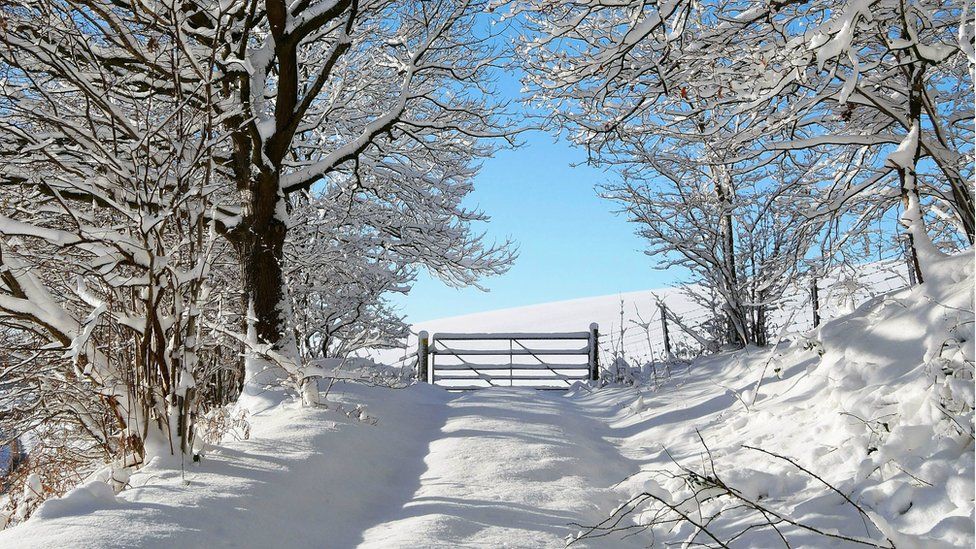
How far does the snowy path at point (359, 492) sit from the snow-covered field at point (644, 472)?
18 millimetres

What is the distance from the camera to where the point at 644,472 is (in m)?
4.80

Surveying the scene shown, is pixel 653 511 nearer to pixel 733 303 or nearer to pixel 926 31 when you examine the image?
pixel 926 31

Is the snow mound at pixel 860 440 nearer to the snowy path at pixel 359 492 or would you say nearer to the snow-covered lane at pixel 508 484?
the snow-covered lane at pixel 508 484

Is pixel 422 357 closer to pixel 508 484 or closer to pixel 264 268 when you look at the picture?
pixel 264 268

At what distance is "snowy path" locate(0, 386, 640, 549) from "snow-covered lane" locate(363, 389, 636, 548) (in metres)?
0.01

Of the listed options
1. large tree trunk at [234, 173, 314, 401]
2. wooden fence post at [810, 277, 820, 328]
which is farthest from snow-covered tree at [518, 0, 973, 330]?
large tree trunk at [234, 173, 314, 401]

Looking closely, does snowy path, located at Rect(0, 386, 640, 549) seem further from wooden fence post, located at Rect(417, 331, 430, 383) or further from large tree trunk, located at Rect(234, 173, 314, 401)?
wooden fence post, located at Rect(417, 331, 430, 383)

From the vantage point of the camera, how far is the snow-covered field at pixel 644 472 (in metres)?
3.29

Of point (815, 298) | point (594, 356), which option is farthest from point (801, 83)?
point (594, 356)

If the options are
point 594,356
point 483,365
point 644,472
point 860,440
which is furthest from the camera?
point 483,365

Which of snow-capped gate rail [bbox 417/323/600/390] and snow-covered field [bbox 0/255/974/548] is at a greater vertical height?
snow-capped gate rail [bbox 417/323/600/390]

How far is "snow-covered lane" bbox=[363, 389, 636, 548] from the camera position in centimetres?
383

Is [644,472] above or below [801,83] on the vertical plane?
below

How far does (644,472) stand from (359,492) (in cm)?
203
